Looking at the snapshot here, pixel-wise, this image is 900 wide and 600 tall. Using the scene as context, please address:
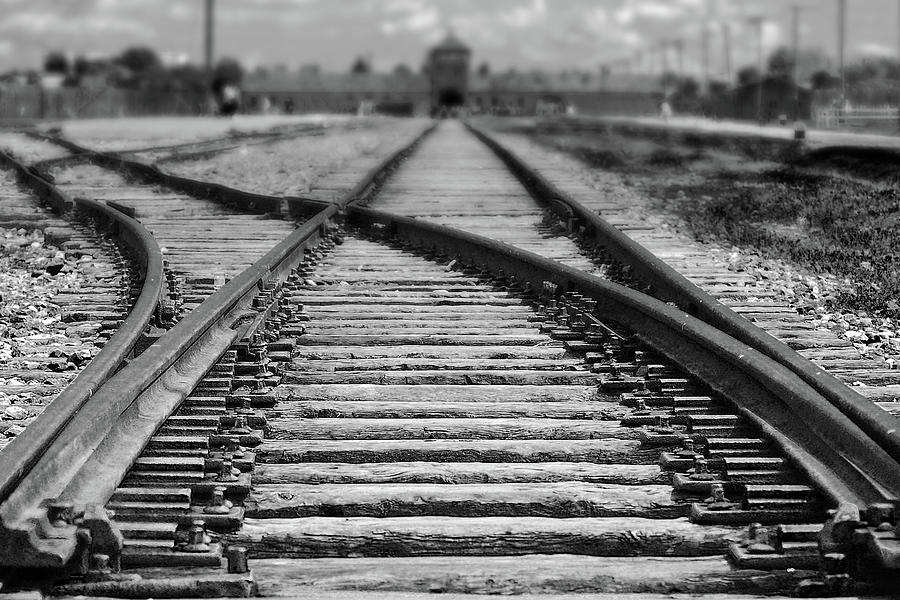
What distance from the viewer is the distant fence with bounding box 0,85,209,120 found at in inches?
2007

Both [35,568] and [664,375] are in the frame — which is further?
[664,375]

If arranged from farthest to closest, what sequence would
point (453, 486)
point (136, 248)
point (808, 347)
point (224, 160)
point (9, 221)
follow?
point (224, 160), point (9, 221), point (136, 248), point (808, 347), point (453, 486)

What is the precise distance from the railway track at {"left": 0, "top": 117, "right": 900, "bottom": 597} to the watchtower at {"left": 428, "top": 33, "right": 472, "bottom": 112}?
154 metres

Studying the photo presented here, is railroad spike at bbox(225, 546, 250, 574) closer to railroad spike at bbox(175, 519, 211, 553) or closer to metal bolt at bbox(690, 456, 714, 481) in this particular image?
railroad spike at bbox(175, 519, 211, 553)

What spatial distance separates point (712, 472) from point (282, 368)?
2.07 m

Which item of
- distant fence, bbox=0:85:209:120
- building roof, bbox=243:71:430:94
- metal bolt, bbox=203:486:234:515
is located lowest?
metal bolt, bbox=203:486:234:515

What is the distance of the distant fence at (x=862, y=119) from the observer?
125 feet

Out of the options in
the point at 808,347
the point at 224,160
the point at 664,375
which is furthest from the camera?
the point at 224,160

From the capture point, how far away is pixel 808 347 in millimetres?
5574

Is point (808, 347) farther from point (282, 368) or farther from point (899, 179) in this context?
point (899, 179)

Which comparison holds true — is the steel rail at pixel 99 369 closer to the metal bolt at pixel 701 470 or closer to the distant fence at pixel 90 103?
the metal bolt at pixel 701 470

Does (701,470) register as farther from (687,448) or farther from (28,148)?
(28,148)

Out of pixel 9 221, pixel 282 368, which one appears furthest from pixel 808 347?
pixel 9 221

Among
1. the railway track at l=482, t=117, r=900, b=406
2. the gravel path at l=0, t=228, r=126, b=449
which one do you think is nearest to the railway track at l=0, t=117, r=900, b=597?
the railway track at l=482, t=117, r=900, b=406
